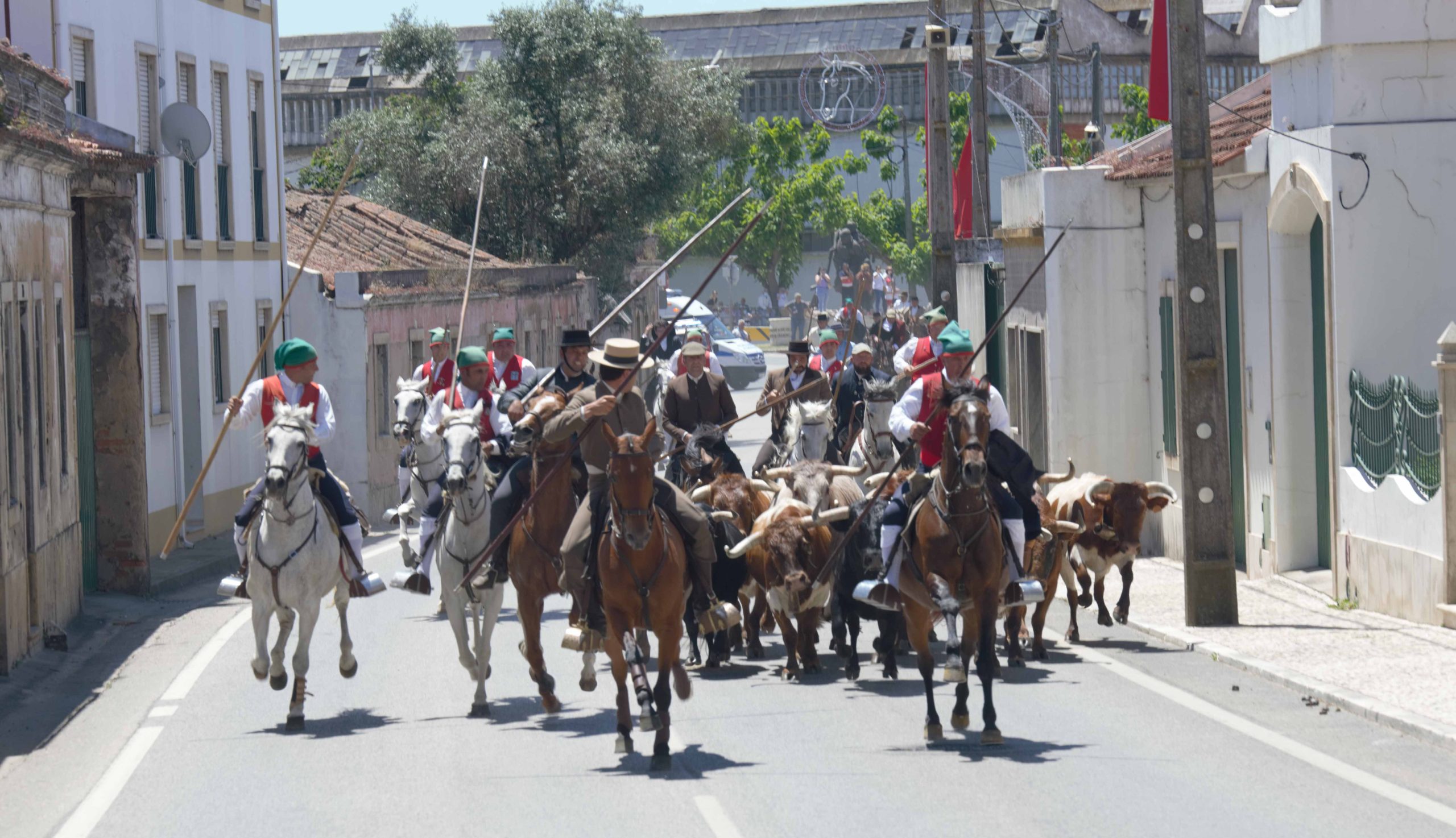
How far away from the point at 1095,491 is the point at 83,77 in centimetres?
1563

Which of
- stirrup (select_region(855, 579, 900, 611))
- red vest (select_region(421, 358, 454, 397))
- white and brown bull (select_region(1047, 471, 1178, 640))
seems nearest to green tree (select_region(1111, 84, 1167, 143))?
red vest (select_region(421, 358, 454, 397))

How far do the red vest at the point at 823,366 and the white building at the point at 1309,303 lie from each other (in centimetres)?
290

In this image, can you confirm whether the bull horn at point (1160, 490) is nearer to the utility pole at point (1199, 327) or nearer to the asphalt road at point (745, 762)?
the utility pole at point (1199, 327)

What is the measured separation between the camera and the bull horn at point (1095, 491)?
1658cm

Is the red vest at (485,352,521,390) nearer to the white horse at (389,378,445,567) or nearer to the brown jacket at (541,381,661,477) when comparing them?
the white horse at (389,378,445,567)

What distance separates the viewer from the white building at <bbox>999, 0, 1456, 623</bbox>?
17.5 meters

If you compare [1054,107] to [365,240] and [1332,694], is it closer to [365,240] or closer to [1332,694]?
[365,240]

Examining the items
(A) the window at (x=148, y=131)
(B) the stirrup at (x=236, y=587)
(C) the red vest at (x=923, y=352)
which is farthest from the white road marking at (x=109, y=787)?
(A) the window at (x=148, y=131)

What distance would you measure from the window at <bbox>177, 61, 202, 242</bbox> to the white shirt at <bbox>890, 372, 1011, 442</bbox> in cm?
1900

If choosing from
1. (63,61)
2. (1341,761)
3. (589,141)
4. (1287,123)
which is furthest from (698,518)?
(589,141)

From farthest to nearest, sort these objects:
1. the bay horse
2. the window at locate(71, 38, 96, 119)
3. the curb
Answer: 1. the window at locate(71, 38, 96, 119)
2. the bay horse
3. the curb

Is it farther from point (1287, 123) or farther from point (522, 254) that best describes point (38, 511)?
point (522, 254)

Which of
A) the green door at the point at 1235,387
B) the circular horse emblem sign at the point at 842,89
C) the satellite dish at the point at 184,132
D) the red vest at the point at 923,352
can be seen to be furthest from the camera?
the circular horse emblem sign at the point at 842,89

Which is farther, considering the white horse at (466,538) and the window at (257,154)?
the window at (257,154)
